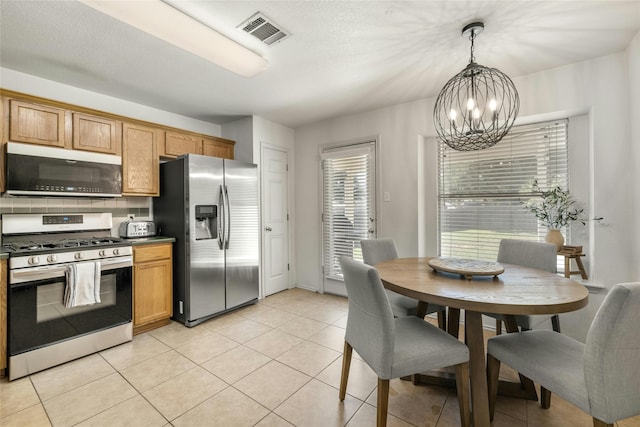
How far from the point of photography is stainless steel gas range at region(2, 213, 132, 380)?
6.75 ft

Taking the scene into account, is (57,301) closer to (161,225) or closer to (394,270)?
(161,225)

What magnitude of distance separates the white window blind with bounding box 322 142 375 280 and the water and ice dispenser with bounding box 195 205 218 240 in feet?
5.03

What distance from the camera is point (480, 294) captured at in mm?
1454

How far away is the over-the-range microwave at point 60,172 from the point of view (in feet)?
7.51

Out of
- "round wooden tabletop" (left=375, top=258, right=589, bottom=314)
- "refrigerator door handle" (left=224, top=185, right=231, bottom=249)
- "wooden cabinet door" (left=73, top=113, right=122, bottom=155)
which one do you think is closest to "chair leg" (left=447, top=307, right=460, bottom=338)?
"round wooden tabletop" (left=375, top=258, right=589, bottom=314)

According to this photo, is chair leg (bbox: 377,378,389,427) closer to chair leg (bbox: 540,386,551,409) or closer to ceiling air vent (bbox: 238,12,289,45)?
chair leg (bbox: 540,386,551,409)

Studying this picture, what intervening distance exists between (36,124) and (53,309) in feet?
5.17

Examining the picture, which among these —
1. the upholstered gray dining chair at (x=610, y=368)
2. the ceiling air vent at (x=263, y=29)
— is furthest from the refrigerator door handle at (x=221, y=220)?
the upholstered gray dining chair at (x=610, y=368)

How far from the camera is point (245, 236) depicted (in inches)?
137

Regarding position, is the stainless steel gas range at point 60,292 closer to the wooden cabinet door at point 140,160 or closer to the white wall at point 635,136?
the wooden cabinet door at point 140,160

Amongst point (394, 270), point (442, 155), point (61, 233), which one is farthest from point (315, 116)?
point (61, 233)

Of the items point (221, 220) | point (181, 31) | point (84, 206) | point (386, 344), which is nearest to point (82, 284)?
point (84, 206)

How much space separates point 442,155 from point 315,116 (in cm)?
173

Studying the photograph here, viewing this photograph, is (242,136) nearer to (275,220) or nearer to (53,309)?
(275,220)
